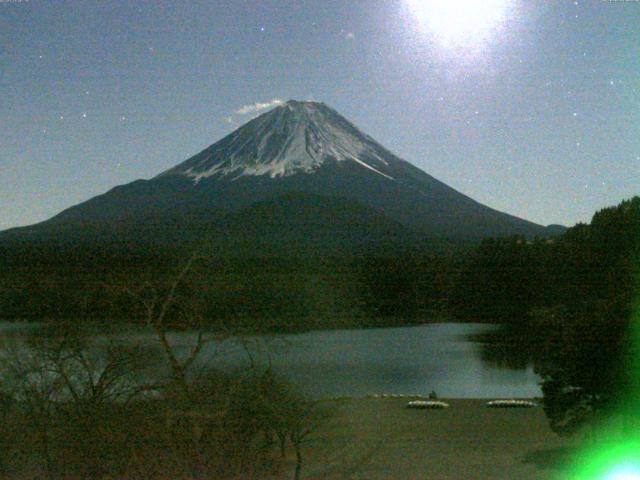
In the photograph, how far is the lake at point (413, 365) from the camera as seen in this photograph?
26.8ft

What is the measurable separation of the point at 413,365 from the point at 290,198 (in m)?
4.74

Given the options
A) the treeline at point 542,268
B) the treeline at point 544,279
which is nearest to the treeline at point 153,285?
the treeline at point 544,279

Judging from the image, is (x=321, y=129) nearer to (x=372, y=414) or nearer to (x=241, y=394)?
(x=372, y=414)

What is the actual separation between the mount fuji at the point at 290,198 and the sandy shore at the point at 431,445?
57.7 inches

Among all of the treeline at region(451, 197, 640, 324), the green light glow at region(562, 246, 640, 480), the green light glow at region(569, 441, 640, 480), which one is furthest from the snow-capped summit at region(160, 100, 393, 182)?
the green light glow at region(569, 441, 640, 480)

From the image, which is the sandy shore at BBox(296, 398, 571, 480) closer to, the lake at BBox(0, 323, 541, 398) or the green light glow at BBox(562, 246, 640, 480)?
the green light glow at BBox(562, 246, 640, 480)

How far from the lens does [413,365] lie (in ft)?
35.2

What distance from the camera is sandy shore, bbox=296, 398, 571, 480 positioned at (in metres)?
3.72

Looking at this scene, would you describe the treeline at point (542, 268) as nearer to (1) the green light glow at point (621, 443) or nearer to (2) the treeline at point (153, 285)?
(2) the treeline at point (153, 285)

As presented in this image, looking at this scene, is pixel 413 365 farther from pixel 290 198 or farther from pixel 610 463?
pixel 610 463

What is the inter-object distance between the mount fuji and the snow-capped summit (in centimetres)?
5

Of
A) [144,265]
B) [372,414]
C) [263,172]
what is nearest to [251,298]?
[144,265]

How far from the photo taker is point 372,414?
6.09 meters

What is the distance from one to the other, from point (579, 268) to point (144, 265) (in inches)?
357
